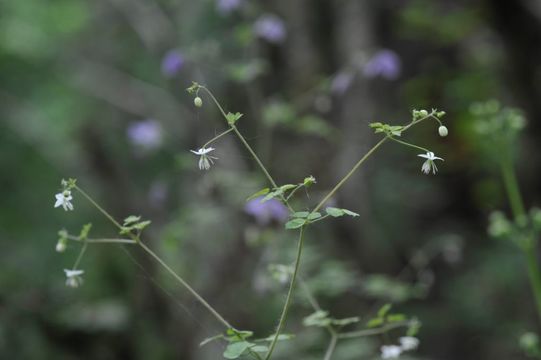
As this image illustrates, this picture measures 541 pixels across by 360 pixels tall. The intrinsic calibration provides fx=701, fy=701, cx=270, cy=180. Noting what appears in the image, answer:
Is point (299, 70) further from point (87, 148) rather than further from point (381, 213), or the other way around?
point (381, 213)

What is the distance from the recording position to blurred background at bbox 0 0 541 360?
109 inches

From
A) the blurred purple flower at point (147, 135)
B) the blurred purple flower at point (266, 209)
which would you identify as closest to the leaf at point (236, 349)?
the blurred purple flower at point (266, 209)

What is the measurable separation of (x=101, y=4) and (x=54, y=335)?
13.0 feet

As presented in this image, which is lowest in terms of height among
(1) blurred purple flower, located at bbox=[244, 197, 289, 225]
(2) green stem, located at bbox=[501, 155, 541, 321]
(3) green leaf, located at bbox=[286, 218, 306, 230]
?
(3) green leaf, located at bbox=[286, 218, 306, 230]

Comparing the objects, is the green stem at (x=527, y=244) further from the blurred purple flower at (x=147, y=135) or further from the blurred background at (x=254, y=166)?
the blurred purple flower at (x=147, y=135)

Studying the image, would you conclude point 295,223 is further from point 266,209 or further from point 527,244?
point 266,209

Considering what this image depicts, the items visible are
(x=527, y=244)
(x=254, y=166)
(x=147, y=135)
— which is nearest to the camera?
(x=527, y=244)

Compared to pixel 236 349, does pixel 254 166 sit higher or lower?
higher

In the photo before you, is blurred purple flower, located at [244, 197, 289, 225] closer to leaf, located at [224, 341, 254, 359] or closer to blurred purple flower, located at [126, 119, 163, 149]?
blurred purple flower, located at [126, 119, 163, 149]

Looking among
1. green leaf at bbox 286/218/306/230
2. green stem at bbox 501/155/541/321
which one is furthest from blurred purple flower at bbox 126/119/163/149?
green leaf at bbox 286/218/306/230

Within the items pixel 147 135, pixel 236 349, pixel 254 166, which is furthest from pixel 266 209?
pixel 254 166

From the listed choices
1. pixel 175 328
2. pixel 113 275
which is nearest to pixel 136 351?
pixel 175 328

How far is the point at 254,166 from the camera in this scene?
3.73 m

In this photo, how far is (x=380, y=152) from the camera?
5336mm
